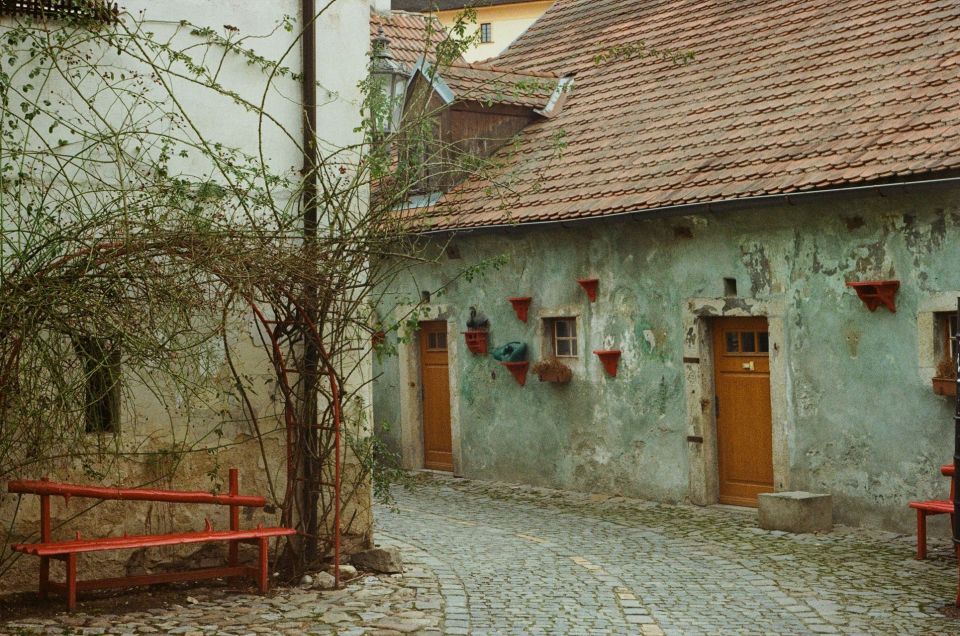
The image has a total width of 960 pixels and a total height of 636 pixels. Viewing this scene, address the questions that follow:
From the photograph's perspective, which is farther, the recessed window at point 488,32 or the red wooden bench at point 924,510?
the recessed window at point 488,32

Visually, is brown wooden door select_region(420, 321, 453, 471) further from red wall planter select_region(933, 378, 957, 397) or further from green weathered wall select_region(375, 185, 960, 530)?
red wall planter select_region(933, 378, 957, 397)

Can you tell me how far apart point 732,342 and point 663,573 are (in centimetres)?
464

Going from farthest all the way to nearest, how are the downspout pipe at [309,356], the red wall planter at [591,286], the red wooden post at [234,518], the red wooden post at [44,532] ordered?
the red wall planter at [591,286]
the downspout pipe at [309,356]
the red wooden post at [234,518]
the red wooden post at [44,532]

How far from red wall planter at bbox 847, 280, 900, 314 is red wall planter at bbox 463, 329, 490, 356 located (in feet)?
19.2

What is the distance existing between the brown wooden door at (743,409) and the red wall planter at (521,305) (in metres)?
2.94

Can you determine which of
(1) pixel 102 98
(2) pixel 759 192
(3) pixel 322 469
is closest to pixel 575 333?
(2) pixel 759 192

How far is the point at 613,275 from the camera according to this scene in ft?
50.9

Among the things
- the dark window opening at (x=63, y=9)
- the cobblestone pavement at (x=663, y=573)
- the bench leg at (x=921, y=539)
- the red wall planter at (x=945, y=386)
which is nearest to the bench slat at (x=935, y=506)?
the bench leg at (x=921, y=539)

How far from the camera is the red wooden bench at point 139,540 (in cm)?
825

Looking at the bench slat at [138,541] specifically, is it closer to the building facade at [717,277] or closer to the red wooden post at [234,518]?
the red wooden post at [234,518]

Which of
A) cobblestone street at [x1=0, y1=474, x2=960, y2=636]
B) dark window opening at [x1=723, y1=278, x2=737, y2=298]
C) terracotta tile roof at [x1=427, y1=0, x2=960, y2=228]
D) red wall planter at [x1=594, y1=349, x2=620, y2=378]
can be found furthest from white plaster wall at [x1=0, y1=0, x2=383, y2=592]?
red wall planter at [x1=594, y1=349, x2=620, y2=378]

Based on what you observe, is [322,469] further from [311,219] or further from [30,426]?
[30,426]

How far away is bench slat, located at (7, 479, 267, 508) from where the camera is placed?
8297 millimetres

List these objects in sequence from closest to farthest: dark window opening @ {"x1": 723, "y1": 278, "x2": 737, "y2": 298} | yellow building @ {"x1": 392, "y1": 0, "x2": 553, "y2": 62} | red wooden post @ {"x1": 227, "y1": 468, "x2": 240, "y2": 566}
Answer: red wooden post @ {"x1": 227, "y1": 468, "x2": 240, "y2": 566} < dark window opening @ {"x1": 723, "y1": 278, "x2": 737, "y2": 298} < yellow building @ {"x1": 392, "y1": 0, "x2": 553, "y2": 62}
